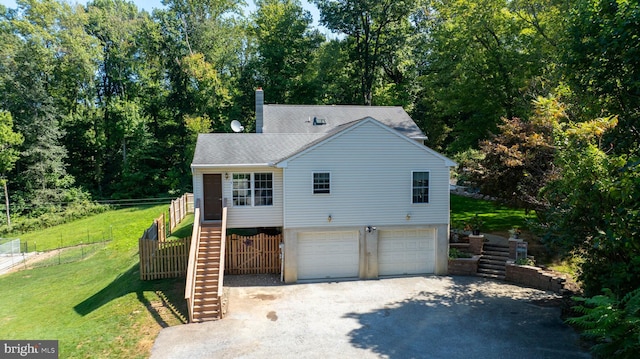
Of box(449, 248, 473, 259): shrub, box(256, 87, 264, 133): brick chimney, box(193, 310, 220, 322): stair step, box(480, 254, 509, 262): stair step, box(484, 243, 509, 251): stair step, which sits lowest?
box(193, 310, 220, 322): stair step

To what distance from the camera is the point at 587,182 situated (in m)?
9.45

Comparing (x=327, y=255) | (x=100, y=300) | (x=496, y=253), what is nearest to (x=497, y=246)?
(x=496, y=253)

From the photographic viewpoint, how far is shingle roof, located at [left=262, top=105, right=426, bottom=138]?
2184cm

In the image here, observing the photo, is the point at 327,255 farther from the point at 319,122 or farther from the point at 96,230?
the point at 96,230

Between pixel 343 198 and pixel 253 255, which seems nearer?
pixel 343 198

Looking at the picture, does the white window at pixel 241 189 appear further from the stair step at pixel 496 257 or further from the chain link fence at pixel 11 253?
the chain link fence at pixel 11 253

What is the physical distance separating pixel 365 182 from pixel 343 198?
1.15 m

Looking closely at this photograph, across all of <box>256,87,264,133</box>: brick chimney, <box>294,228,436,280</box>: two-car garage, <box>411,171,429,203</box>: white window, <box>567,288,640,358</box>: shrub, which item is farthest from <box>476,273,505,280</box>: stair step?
<box>256,87,264,133</box>: brick chimney

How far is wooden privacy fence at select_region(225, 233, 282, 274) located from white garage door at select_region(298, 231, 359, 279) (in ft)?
4.72

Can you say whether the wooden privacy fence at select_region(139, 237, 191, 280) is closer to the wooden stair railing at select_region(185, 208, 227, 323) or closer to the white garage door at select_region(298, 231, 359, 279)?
the wooden stair railing at select_region(185, 208, 227, 323)

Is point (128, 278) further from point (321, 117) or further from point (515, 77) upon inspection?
point (515, 77)

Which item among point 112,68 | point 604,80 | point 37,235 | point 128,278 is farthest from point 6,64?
point 604,80

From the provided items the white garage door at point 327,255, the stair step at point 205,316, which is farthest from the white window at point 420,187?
the stair step at point 205,316

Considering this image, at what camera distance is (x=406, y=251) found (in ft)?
53.9
